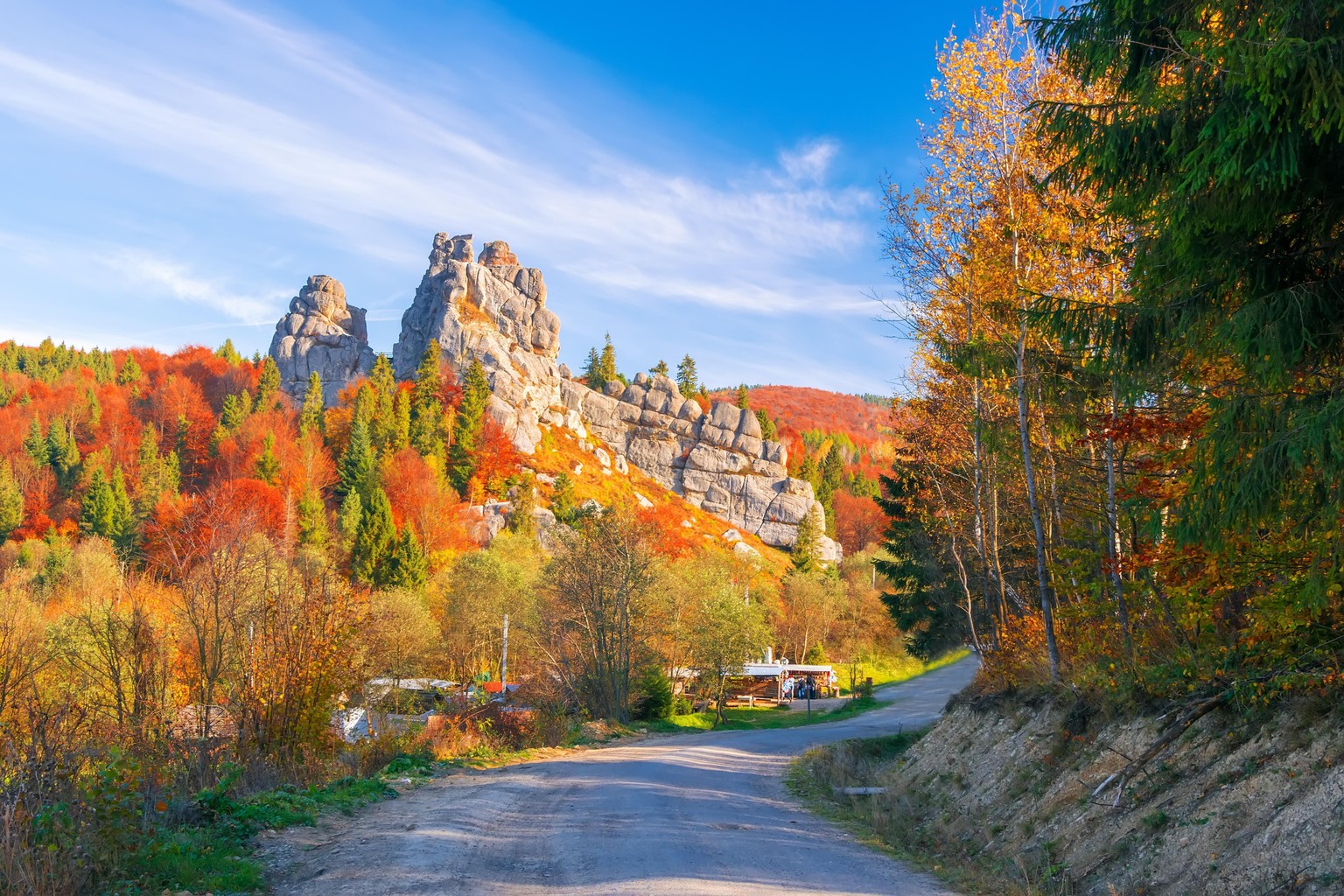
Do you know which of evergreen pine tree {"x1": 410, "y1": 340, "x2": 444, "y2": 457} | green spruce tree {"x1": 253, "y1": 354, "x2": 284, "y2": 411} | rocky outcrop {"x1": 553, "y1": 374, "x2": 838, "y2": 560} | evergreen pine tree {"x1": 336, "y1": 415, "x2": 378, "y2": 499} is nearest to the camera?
evergreen pine tree {"x1": 336, "y1": 415, "x2": 378, "y2": 499}

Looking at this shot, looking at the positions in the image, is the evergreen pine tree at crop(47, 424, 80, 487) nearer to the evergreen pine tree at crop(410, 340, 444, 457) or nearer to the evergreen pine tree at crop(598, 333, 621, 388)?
the evergreen pine tree at crop(410, 340, 444, 457)

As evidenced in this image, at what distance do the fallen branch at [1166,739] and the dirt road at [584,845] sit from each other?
2111 mm

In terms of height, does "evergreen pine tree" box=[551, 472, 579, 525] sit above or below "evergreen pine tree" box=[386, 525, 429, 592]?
A: above

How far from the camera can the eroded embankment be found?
19.1 feet

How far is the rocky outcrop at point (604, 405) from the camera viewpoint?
119 m

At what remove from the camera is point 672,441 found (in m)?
128

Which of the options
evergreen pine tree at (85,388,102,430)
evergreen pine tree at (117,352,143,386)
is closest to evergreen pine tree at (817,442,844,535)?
evergreen pine tree at (85,388,102,430)

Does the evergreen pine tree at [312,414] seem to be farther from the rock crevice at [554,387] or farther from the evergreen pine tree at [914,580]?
the evergreen pine tree at [914,580]

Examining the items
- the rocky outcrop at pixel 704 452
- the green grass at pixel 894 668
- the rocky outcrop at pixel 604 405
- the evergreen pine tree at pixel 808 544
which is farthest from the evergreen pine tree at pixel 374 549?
the rocky outcrop at pixel 704 452

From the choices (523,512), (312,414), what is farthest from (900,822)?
(312,414)

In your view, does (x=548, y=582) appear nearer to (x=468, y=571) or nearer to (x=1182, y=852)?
(x=468, y=571)

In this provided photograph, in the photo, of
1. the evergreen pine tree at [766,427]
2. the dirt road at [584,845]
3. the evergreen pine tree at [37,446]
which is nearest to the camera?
A: the dirt road at [584,845]

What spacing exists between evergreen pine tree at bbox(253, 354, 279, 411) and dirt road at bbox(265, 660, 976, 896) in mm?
97289

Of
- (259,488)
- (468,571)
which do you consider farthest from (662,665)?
(259,488)
